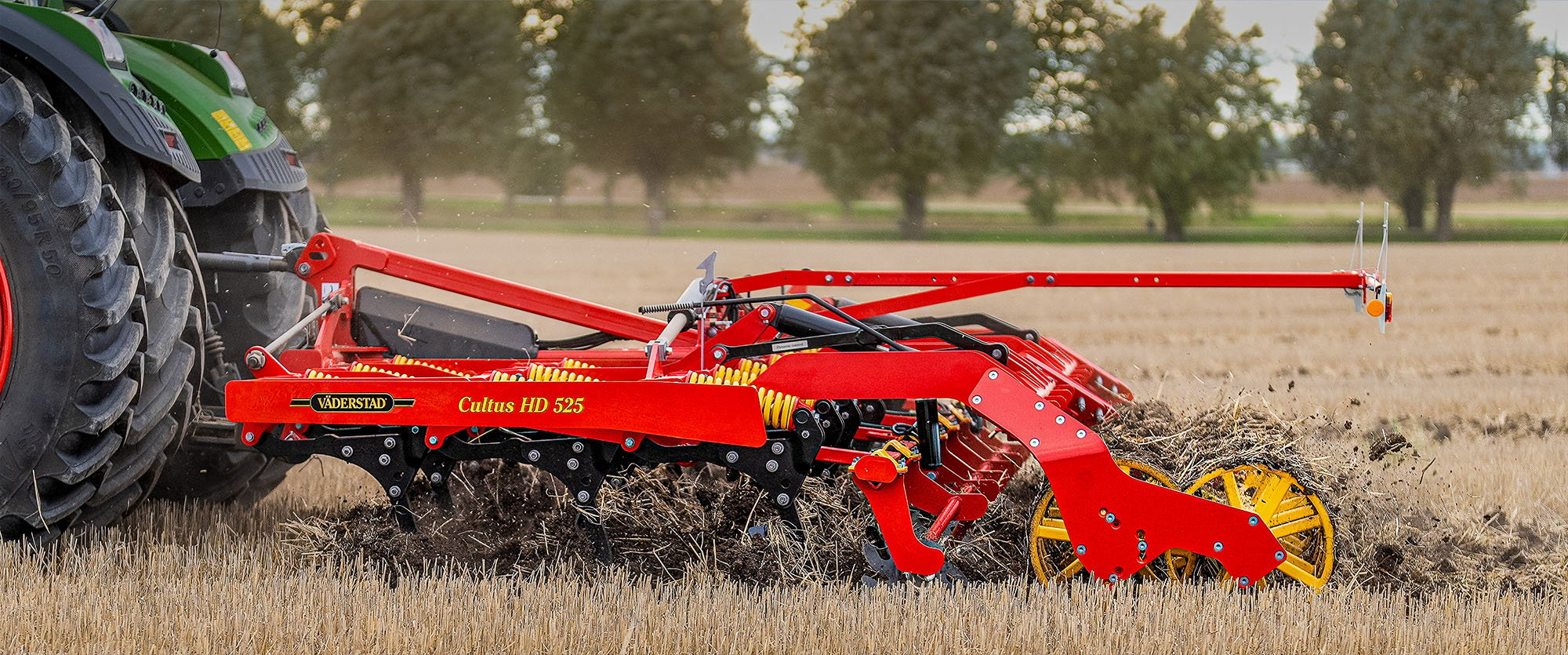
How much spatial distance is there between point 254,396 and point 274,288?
3.89 feet

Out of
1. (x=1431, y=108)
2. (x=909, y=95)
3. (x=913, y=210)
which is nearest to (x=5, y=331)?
(x=913, y=210)

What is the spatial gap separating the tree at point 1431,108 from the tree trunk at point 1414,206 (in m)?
0.03

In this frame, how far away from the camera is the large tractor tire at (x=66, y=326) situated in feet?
11.5

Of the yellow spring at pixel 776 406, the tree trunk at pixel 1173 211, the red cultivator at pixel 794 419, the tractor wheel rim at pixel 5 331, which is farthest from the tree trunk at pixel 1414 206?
the tractor wheel rim at pixel 5 331

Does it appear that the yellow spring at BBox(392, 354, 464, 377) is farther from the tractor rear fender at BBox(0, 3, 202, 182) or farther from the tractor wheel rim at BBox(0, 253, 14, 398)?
the tractor wheel rim at BBox(0, 253, 14, 398)

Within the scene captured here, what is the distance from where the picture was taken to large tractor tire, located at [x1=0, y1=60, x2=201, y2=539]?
3498mm

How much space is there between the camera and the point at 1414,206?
32.3 m

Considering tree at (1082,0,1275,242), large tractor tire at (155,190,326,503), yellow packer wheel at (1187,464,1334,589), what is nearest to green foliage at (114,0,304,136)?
tree at (1082,0,1275,242)

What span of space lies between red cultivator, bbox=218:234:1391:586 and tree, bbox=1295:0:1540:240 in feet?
96.7

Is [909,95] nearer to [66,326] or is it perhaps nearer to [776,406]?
[776,406]

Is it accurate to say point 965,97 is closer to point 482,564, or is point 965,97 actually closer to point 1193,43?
point 1193,43

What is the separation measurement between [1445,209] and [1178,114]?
6594 mm

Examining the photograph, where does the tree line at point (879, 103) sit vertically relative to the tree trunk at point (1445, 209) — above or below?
above

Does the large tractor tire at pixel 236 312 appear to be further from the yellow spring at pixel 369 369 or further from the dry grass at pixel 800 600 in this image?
the yellow spring at pixel 369 369
